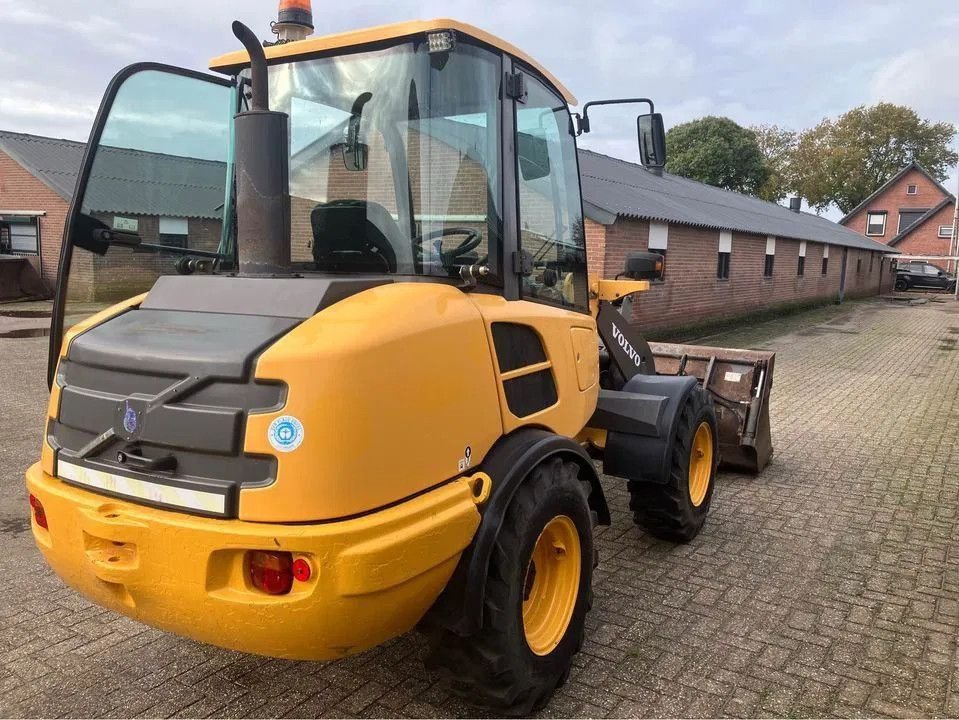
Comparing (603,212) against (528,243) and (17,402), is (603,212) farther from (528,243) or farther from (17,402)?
(528,243)

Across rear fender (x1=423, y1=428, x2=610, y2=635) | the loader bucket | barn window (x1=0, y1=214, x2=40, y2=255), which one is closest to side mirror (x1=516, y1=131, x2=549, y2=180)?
rear fender (x1=423, y1=428, x2=610, y2=635)

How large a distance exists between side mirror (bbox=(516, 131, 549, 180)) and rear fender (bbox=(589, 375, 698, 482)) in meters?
1.37

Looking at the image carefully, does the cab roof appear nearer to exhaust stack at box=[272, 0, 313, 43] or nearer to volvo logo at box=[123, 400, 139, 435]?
exhaust stack at box=[272, 0, 313, 43]

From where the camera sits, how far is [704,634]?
343cm

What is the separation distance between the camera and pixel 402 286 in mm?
2508

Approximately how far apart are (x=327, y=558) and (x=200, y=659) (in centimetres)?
148

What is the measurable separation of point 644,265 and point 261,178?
2.10 metres

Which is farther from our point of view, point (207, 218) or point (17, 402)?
point (17, 402)

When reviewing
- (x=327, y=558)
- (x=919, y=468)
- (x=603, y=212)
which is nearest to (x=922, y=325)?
(x=603, y=212)

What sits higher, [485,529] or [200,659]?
[485,529]

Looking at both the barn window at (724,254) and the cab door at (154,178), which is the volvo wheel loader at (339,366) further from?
the barn window at (724,254)

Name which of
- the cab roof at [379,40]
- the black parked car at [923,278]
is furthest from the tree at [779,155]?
the cab roof at [379,40]

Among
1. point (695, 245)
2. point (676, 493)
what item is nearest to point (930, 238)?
point (695, 245)

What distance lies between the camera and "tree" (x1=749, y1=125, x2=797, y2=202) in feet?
173
